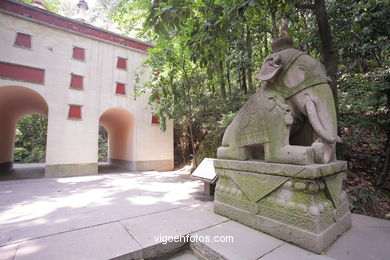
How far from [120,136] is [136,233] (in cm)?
880

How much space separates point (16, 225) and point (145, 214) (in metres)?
1.73

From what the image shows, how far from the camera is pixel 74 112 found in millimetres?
7141

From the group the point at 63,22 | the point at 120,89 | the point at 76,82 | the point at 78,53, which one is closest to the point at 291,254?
the point at 120,89

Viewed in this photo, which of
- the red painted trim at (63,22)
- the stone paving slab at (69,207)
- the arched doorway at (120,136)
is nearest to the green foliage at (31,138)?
the arched doorway at (120,136)

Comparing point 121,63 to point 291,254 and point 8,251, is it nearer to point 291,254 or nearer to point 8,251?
point 8,251

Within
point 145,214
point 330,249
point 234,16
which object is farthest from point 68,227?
point 234,16

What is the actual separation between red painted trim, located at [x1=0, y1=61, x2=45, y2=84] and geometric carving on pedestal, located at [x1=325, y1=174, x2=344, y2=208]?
352 inches

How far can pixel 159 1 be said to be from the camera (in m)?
2.39

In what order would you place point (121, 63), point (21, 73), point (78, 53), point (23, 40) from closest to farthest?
point (21, 73), point (23, 40), point (78, 53), point (121, 63)

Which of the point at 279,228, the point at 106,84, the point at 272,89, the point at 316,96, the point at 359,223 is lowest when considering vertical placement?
the point at 359,223

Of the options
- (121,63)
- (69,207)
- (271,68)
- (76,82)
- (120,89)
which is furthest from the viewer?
(121,63)

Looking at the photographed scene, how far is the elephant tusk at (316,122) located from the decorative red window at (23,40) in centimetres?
917

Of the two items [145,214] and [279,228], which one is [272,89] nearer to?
[279,228]

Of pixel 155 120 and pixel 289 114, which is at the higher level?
pixel 155 120
